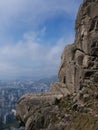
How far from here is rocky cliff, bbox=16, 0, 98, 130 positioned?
24.5 m

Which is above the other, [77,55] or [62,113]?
[77,55]

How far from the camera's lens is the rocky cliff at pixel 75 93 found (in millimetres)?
24516

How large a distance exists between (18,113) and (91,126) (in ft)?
28.5

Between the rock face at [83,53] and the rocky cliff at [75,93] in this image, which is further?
the rock face at [83,53]

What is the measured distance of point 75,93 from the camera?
2819cm

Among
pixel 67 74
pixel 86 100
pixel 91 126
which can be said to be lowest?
Result: pixel 91 126

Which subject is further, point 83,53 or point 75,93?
point 83,53

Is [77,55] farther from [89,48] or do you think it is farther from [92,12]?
[92,12]

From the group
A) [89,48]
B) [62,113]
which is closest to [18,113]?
[62,113]

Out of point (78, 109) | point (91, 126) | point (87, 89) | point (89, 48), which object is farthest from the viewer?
point (89, 48)

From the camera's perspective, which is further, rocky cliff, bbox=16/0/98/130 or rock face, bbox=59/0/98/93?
rock face, bbox=59/0/98/93

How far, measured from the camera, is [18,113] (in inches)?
1162

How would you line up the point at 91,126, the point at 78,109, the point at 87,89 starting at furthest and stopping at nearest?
the point at 87,89 → the point at 78,109 → the point at 91,126

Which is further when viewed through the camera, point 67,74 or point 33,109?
point 67,74
